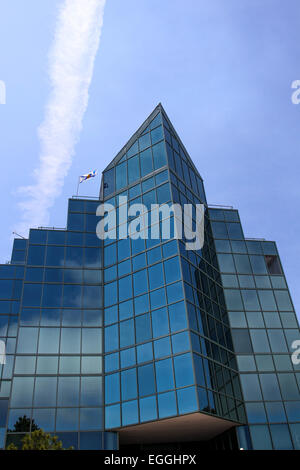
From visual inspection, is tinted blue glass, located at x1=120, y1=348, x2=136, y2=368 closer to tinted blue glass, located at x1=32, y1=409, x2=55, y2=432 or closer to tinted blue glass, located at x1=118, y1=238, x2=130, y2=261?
tinted blue glass, located at x1=32, y1=409, x2=55, y2=432

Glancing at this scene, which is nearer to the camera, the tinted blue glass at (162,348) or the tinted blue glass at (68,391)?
the tinted blue glass at (162,348)

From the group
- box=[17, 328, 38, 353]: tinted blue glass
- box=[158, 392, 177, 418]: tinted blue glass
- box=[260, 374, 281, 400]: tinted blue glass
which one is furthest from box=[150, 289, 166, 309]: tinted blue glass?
box=[260, 374, 281, 400]: tinted blue glass

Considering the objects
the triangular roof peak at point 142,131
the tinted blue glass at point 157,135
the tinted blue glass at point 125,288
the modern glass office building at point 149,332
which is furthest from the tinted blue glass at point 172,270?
the triangular roof peak at point 142,131

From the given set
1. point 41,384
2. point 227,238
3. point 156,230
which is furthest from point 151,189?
point 41,384

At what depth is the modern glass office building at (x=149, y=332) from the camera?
25.1 metres

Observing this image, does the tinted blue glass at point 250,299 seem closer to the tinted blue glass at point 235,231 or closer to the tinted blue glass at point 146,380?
the tinted blue glass at point 235,231

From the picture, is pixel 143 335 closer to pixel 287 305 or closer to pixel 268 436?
pixel 268 436

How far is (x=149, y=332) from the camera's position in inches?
1054

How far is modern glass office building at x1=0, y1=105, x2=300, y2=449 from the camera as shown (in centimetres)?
2509

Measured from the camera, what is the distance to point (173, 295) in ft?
87.9

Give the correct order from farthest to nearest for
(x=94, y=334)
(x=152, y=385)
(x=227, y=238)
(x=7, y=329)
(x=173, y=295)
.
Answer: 1. (x=227, y=238)
2. (x=7, y=329)
3. (x=94, y=334)
4. (x=173, y=295)
5. (x=152, y=385)

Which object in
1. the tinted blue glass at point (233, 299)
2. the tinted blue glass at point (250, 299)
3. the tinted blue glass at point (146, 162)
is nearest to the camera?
the tinted blue glass at point (233, 299)

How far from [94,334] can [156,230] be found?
8.65 meters
